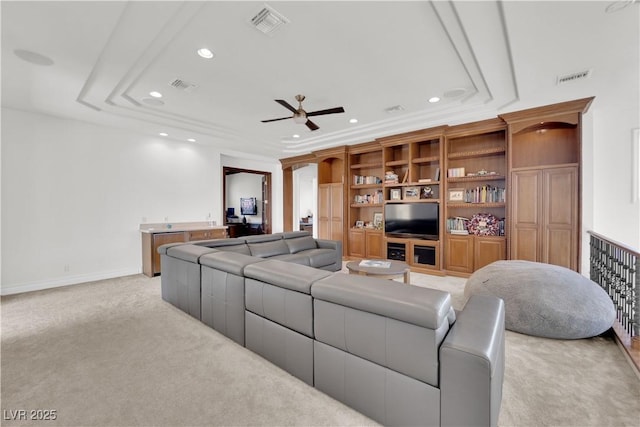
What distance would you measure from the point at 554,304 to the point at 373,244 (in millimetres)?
3714

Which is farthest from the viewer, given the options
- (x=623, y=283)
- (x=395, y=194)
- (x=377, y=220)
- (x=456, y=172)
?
(x=377, y=220)

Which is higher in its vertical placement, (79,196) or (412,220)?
(79,196)

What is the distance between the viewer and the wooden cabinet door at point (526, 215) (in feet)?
13.5

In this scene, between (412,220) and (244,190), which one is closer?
(412,220)

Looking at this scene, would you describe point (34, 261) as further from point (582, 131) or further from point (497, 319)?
point (582, 131)

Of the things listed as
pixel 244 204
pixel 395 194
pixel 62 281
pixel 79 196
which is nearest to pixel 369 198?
pixel 395 194

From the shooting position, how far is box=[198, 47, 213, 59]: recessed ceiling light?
264 centimetres

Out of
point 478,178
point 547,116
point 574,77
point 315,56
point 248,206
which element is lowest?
point 248,206

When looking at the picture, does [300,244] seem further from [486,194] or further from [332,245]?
[486,194]

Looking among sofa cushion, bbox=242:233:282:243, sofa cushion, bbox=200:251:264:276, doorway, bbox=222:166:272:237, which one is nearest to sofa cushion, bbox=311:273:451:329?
sofa cushion, bbox=200:251:264:276

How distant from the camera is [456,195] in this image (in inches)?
197

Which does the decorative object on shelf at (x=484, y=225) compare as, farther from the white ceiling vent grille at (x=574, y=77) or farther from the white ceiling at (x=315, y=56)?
the white ceiling vent grille at (x=574, y=77)

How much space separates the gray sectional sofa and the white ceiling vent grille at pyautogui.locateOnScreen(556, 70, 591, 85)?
294 cm

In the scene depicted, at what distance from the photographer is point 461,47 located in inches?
102
